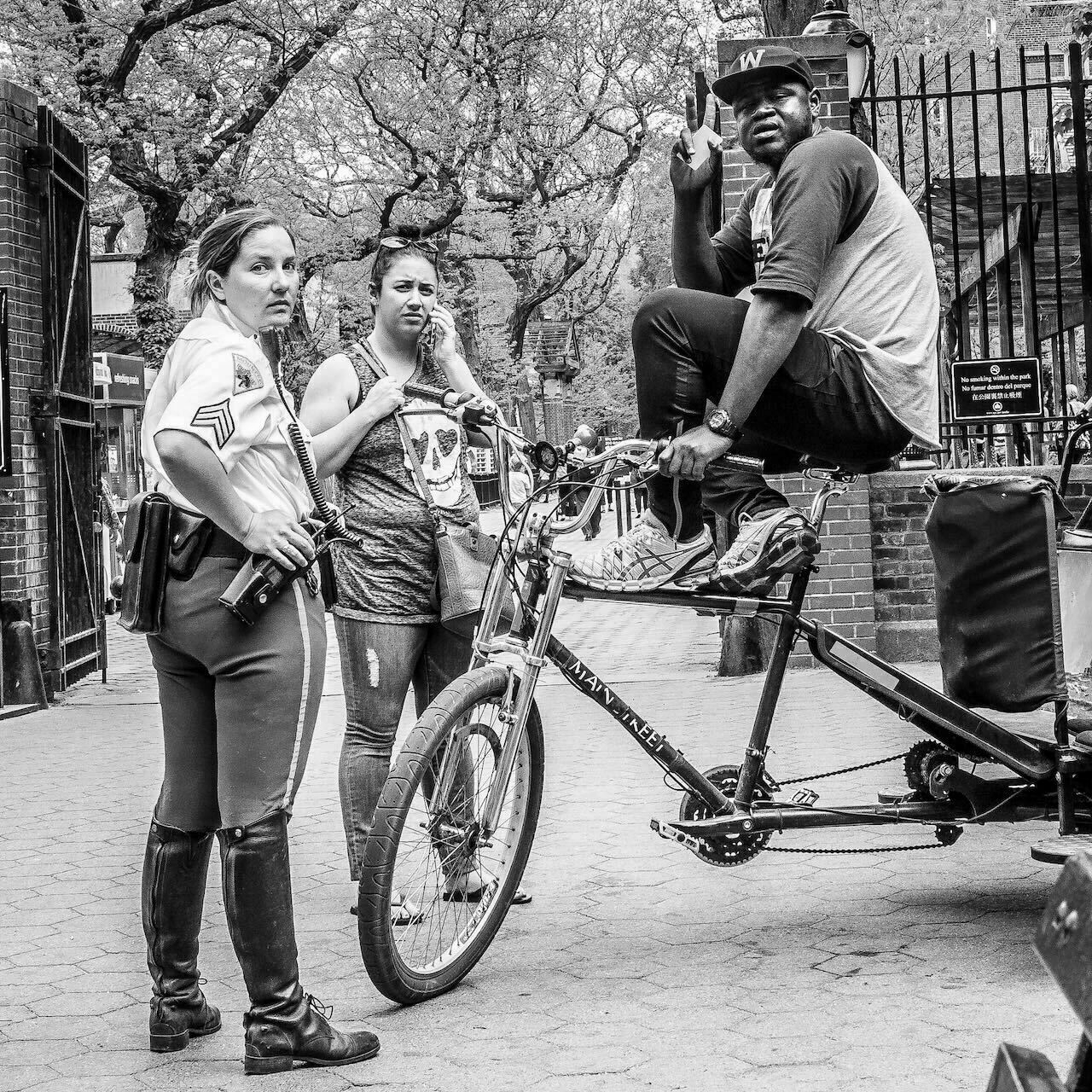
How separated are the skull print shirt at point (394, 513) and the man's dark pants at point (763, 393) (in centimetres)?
104

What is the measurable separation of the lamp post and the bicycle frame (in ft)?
19.3

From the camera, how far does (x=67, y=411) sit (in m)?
10.3

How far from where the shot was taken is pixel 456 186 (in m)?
24.4

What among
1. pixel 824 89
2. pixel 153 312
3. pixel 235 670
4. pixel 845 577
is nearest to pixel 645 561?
pixel 235 670

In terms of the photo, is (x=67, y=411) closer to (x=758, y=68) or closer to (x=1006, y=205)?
(x=1006, y=205)

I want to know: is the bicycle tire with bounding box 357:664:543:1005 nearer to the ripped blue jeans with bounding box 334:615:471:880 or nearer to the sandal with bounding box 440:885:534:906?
the sandal with bounding box 440:885:534:906

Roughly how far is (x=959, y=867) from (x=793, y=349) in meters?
1.96

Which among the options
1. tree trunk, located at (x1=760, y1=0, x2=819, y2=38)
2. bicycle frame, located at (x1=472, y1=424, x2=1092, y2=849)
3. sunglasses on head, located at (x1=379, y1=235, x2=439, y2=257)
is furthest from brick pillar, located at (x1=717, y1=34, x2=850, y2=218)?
bicycle frame, located at (x1=472, y1=424, x2=1092, y2=849)

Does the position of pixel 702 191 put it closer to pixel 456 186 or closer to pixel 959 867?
pixel 959 867

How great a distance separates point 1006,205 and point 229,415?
6.76 m

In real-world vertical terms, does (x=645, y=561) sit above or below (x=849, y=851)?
above

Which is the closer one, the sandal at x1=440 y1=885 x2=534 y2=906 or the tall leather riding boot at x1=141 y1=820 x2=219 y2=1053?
the tall leather riding boot at x1=141 y1=820 x2=219 y2=1053

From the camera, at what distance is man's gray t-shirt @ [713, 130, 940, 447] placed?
142 inches

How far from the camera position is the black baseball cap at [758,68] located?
386 centimetres
